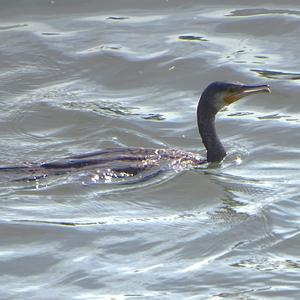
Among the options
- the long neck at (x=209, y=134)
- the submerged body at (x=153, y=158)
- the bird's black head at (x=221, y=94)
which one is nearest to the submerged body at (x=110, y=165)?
the submerged body at (x=153, y=158)

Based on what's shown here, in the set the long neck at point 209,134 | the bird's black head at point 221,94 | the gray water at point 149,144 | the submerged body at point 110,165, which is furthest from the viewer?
the long neck at point 209,134

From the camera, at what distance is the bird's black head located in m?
13.3

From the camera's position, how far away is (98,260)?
10508 mm

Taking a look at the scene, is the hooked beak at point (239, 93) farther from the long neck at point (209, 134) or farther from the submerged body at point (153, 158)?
the long neck at point (209, 134)

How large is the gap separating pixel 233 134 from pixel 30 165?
8.67 feet

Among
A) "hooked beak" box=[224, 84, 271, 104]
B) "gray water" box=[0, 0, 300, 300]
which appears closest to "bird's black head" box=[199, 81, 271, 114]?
"hooked beak" box=[224, 84, 271, 104]

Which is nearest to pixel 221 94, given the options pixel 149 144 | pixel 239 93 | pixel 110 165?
pixel 239 93

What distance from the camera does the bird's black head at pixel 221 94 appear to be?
523 inches

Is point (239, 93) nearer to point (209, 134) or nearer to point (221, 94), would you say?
point (221, 94)

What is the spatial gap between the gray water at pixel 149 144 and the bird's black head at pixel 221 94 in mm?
601

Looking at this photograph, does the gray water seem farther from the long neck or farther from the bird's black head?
the bird's black head

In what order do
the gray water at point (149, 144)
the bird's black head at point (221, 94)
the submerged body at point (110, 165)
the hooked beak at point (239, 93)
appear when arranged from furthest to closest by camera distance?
the bird's black head at point (221, 94) → the hooked beak at point (239, 93) → the submerged body at point (110, 165) → the gray water at point (149, 144)

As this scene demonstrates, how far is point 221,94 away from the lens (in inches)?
525

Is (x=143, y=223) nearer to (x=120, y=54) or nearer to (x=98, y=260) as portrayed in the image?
(x=98, y=260)
